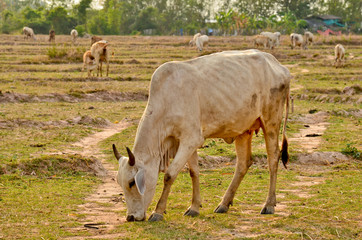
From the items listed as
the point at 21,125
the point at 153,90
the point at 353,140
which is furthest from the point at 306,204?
the point at 21,125

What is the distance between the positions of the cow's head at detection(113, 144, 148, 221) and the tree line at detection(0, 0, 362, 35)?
163 ft

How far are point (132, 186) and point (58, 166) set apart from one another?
314cm

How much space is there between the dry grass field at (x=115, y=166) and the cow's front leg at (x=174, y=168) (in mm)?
189

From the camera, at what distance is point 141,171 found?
5730 mm

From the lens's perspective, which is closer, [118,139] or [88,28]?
[118,139]

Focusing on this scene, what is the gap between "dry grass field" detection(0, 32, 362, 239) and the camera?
5664mm

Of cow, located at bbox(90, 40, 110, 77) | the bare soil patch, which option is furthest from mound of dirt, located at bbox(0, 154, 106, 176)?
cow, located at bbox(90, 40, 110, 77)

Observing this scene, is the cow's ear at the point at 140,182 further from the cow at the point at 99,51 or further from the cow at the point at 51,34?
the cow at the point at 51,34

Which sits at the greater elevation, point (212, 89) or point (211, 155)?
point (212, 89)

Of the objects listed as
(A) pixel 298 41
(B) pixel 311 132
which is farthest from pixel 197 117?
(A) pixel 298 41

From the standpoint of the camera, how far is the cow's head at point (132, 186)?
18.8 feet

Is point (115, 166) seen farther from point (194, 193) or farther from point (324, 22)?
point (324, 22)

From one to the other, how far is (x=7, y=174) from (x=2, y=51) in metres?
26.6

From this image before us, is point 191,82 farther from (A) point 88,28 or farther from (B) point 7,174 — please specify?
(A) point 88,28
